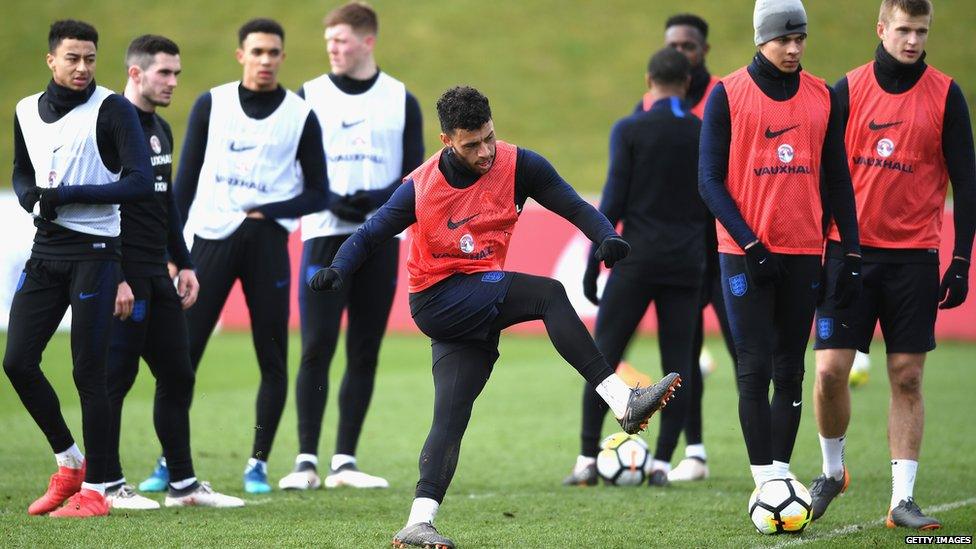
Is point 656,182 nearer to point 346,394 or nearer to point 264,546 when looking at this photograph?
point 346,394

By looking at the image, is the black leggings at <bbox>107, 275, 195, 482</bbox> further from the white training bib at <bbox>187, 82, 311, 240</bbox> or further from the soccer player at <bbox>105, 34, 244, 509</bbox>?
the white training bib at <bbox>187, 82, 311, 240</bbox>

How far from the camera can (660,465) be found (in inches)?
310

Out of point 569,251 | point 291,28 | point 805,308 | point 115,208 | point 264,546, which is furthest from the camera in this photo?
point 291,28

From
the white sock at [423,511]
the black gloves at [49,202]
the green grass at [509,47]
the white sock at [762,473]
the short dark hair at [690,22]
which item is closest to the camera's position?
the white sock at [423,511]

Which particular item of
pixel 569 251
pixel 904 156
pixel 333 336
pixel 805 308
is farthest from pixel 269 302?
pixel 569 251

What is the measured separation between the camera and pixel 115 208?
21.1 feet

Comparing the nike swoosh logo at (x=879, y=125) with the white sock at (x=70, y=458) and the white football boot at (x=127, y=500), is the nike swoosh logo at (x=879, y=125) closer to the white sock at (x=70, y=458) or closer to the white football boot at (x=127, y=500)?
the white football boot at (x=127, y=500)

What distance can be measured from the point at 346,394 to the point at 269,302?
0.85 m

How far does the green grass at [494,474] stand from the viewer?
19.4 ft

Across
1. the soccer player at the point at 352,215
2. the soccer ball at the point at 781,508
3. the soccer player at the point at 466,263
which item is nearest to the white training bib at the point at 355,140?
the soccer player at the point at 352,215

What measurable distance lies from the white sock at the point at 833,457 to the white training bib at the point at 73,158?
12.6 ft

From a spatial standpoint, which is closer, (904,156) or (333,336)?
(904,156)

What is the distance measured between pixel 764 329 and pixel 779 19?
144 cm

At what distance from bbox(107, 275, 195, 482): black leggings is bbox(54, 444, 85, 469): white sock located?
Answer: 0.18m
